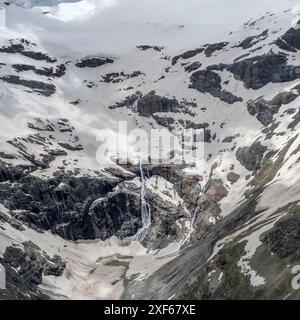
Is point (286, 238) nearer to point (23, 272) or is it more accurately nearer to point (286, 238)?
point (286, 238)

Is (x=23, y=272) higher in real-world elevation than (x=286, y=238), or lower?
lower

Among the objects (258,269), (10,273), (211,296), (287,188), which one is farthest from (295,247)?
(10,273)

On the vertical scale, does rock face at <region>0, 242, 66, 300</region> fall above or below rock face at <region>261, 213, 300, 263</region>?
below

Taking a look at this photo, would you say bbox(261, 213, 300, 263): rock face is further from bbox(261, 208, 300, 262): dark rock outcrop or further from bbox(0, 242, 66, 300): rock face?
bbox(0, 242, 66, 300): rock face

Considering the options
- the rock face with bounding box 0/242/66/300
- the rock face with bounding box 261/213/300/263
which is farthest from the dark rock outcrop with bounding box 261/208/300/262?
the rock face with bounding box 0/242/66/300

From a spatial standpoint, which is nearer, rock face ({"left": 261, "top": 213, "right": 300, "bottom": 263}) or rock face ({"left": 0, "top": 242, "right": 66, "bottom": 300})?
rock face ({"left": 261, "top": 213, "right": 300, "bottom": 263})

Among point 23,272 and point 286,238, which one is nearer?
point 286,238

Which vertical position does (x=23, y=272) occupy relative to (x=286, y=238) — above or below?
below

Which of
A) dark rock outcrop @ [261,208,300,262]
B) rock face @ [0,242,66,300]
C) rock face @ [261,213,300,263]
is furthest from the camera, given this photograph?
rock face @ [0,242,66,300]

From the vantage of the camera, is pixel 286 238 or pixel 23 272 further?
pixel 23 272

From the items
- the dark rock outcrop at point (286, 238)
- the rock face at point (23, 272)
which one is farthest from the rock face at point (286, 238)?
the rock face at point (23, 272)

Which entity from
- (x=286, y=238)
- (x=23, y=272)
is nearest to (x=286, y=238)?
(x=286, y=238)

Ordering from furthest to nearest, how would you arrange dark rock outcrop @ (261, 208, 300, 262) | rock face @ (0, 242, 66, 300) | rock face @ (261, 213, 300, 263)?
rock face @ (0, 242, 66, 300)
dark rock outcrop @ (261, 208, 300, 262)
rock face @ (261, 213, 300, 263)
